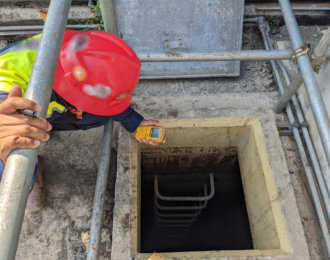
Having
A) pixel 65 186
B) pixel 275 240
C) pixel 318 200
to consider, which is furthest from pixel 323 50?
pixel 65 186

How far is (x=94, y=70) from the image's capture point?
152cm

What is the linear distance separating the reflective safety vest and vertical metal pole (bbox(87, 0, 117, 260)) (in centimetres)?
51

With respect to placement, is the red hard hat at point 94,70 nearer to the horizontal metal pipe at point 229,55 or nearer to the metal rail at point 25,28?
the horizontal metal pipe at point 229,55

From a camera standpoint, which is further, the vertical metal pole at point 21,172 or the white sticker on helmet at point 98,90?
the white sticker on helmet at point 98,90

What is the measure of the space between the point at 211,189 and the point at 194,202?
2.70ft

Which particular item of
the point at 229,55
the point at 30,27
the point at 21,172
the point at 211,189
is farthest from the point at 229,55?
the point at 30,27

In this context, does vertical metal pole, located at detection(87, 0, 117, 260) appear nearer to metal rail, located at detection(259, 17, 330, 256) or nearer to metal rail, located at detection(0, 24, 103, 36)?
metal rail, located at detection(0, 24, 103, 36)

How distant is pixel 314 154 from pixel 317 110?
932 millimetres

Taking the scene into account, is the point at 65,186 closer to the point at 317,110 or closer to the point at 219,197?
the point at 317,110

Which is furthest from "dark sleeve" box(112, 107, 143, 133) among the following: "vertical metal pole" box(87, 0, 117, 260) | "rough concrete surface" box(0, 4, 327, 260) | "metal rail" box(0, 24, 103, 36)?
"metal rail" box(0, 24, 103, 36)

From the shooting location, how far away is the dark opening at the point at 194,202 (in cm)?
288

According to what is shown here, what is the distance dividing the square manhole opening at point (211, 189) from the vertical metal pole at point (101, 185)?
27 centimetres

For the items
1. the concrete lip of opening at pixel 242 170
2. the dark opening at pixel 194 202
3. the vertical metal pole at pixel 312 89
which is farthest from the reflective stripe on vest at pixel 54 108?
the vertical metal pole at pixel 312 89

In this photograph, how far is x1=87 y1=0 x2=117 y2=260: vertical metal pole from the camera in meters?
1.71
